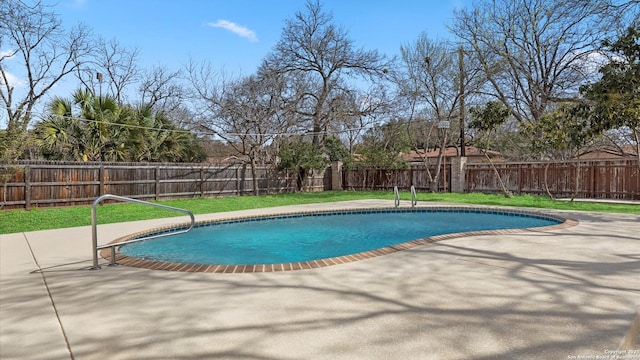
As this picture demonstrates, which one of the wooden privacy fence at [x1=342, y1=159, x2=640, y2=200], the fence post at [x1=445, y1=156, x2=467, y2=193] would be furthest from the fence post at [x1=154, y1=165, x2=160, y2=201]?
the fence post at [x1=445, y1=156, x2=467, y2=193]

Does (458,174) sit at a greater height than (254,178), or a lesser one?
greater

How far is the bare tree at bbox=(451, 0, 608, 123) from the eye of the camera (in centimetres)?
1606

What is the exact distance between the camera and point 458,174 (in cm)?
1705

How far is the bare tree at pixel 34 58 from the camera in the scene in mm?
14891

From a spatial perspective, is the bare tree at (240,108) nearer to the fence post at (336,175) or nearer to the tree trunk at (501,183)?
the fence post at (336,175)

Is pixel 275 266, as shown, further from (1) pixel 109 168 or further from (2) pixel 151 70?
(2) pixel 151 70

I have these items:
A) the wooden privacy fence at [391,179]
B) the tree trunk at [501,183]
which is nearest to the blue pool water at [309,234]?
the tree trunk at [501,183]

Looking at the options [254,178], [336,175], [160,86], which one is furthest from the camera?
[160,86]

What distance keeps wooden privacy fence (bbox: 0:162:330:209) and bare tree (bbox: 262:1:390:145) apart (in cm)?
397

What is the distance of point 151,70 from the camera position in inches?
876

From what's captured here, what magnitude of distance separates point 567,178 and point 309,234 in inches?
453

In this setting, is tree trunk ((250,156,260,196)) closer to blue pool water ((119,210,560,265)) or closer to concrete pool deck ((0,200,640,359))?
blue pool water ((119,210,560,265))

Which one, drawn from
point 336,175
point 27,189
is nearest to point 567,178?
point 336,175

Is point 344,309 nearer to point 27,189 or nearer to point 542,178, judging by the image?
point 27,189
